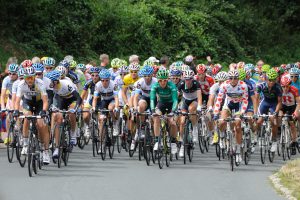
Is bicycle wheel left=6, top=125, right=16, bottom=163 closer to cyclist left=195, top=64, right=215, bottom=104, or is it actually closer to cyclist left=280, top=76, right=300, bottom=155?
cyclist left=195, top=64, right=215, bottom=104

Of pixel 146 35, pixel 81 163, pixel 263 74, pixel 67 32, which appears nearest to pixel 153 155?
pixel 81 163

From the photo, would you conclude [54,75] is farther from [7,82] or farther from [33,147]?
[7,82]

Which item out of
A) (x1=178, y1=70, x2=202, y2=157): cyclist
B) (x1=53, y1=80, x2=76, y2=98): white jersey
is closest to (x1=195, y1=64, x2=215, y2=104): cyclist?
(x1=178, y1=70, x2=202, y2=157): cyclist

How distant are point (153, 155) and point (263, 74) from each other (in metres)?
8.59

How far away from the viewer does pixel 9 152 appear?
70.3ft

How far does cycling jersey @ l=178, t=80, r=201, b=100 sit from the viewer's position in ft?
72.4

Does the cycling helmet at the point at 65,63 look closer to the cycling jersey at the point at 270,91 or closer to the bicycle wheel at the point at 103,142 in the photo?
the bicycle wheel at the point at 103,142

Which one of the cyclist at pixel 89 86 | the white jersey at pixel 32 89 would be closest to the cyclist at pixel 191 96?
the cyclist at pixel 89 86

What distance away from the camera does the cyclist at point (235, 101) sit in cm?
1973

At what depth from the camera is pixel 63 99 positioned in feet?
69.3

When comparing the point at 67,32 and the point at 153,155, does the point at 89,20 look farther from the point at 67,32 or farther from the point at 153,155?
the point at 153,155

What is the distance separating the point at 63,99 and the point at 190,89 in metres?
2.86

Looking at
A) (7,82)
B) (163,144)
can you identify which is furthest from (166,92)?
(7,82)

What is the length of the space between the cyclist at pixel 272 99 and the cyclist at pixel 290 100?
337 mm
